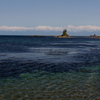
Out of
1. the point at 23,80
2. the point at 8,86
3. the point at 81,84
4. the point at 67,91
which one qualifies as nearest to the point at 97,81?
the point at 81,84

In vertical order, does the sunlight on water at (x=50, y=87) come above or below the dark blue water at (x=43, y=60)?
below

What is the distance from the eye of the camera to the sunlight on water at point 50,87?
13688 mm

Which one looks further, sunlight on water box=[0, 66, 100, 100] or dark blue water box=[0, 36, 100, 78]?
dark blue water box=[0, 36, 100, 78]

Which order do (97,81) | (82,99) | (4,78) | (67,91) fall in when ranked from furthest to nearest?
1. (4,78)
2. (97,81)
3. (67,91)
4. (82,99)

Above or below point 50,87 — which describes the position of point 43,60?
above

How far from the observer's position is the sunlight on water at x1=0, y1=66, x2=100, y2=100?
44.9 feet

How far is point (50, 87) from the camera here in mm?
15914

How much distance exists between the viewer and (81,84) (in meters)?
16.9

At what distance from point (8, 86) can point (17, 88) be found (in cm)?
113

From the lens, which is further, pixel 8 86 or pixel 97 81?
pixel 97 81

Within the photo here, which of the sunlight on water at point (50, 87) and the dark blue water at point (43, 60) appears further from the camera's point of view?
the dark blue water at point (43, 60)

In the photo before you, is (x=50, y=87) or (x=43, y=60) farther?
(x=43, y=60)

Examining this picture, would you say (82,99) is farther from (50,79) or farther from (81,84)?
(50,79)

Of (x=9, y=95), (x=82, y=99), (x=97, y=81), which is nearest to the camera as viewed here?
(x=82, y=99)
